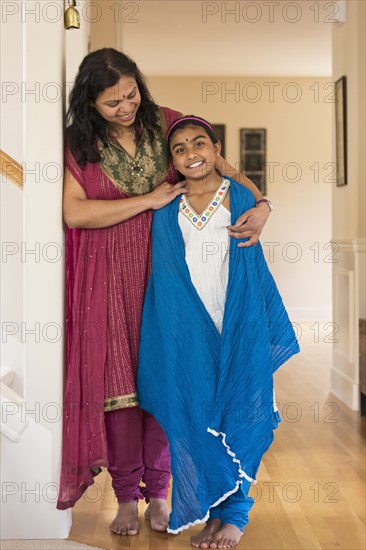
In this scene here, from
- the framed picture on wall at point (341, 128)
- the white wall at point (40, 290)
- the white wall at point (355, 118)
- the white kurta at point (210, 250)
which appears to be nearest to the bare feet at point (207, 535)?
the white wall at point (40, 290)

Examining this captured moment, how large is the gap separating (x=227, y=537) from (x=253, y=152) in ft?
25.7

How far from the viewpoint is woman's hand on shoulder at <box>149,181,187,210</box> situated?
7.91ft

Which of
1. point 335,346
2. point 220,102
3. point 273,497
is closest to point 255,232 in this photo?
point 273,497

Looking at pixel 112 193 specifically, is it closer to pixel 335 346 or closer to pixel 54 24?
pixel 54 24

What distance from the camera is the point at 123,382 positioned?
2.49m

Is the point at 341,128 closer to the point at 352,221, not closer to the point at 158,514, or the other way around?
the point at 352,221

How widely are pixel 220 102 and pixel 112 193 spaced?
758 cm

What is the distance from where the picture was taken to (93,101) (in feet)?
7.80

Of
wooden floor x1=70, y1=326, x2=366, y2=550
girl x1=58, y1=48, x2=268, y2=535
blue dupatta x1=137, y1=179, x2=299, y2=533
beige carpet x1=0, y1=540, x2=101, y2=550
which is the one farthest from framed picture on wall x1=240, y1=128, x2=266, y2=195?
beige carpet x1=0, y1=540, x2=101, y2=550

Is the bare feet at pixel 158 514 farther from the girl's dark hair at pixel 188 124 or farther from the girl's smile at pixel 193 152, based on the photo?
the girl's dark hair at pixel 188 124

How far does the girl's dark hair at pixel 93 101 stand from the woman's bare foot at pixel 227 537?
1186mm

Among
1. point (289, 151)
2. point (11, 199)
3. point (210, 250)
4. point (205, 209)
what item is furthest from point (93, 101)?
point (289, 151)

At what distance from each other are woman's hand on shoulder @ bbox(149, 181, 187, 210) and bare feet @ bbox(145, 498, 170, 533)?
97 cm

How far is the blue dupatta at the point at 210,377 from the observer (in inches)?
93.7
